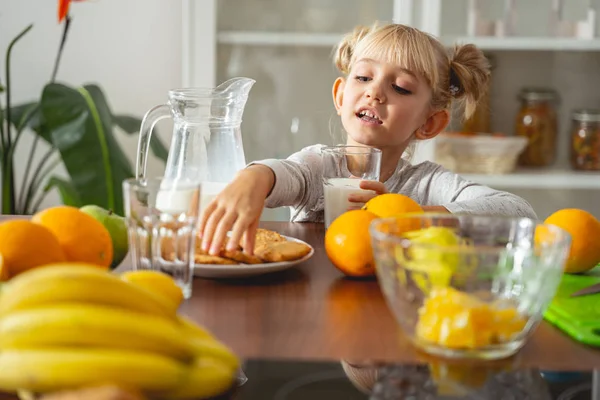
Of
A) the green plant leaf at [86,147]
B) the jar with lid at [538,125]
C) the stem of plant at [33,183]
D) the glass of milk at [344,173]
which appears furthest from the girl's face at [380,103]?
the stem of plant at [33,183]

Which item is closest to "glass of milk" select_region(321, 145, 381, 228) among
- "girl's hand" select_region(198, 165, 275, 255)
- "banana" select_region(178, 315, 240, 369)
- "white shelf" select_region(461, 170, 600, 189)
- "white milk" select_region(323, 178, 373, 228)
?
"white milk" select_region(323, 178, 373, 228)

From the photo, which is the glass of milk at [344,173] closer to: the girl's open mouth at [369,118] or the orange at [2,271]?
the girl's open mouth at [369,118]

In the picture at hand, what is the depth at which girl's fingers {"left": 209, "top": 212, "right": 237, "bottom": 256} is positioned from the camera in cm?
93

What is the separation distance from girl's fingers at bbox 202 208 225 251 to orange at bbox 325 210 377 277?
139mm

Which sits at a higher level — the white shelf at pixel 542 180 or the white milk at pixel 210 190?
the white milk at pixel 210 190

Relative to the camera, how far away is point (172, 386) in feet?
1.62

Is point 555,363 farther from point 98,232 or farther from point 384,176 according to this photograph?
point 384,176

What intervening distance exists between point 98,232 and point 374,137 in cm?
86

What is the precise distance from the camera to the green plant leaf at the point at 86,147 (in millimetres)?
2479

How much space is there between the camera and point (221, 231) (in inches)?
37.7

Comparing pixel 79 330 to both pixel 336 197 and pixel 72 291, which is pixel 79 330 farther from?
pixel 336 197

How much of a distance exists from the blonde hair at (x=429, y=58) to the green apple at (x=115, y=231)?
848mm

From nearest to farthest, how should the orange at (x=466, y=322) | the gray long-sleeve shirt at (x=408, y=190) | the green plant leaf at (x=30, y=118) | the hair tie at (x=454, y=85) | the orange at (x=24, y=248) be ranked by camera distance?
1. the orange at (x=466, y=322)
2. the orange at (x=24, y=248)
3. the gray long-sleeve shirt at (x=408, y=190)
4. the hair tie at (x=454, y=85)
5. the green plant leaf at (x=30, y=118)

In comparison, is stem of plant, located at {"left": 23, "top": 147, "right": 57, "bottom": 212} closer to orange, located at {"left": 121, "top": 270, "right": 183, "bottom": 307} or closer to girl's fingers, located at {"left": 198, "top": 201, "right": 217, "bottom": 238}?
girl's fingers, located at {"left": 198, "top": 201, "right": 217, "bottom": 238}
